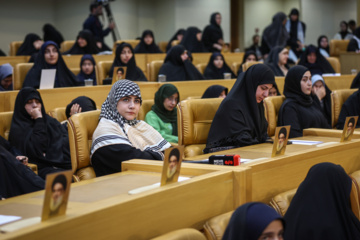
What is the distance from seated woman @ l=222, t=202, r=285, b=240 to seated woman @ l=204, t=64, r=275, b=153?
6.48ft

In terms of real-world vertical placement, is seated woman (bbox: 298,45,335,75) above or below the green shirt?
above

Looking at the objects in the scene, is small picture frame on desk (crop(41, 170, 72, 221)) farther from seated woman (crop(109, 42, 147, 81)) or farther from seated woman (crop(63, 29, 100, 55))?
seated woman (crop(63, 29, 100, 55))

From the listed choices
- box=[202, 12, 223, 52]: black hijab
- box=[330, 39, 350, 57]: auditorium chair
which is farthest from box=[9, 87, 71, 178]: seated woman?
box=[330, 39, 350, 57]: auditorium chair

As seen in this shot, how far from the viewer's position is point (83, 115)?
335 centimetres

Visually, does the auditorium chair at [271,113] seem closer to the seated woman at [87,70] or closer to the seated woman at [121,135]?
the seated woman at [121,135]

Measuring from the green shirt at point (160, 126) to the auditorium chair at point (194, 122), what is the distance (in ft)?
2.40

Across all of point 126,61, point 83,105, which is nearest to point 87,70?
point 126,61

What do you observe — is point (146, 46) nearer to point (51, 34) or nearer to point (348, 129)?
point (51, 34)

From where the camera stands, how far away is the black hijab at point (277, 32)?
418 inches

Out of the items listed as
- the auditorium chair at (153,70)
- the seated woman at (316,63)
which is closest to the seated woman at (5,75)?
the auditorium chair at (153,70)

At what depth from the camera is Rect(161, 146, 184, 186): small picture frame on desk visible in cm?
216

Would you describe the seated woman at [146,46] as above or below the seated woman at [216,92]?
above

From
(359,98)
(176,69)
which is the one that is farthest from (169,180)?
(176,69)

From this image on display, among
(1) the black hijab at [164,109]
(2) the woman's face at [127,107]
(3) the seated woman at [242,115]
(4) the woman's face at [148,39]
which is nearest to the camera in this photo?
(2) the woman's face at [127,107]
